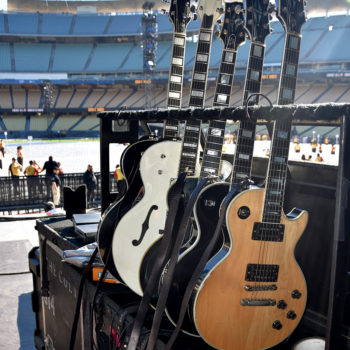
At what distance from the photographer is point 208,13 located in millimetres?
2074

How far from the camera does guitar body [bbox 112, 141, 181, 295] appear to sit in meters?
1.90

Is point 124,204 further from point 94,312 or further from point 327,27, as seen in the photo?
point 327,27

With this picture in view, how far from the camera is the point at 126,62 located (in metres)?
39.6

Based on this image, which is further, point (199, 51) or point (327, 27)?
point (327, 27)

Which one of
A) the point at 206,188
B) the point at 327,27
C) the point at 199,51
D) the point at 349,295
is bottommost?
the point at 349,295

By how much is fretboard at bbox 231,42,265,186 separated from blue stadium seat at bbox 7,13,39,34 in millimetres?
41574

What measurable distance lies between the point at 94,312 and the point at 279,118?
1411 mm

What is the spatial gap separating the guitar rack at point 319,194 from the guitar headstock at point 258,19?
0.40 metres

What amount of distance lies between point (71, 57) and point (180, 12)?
40817 mm

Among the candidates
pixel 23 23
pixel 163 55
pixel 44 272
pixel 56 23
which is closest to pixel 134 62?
pixel 163 55

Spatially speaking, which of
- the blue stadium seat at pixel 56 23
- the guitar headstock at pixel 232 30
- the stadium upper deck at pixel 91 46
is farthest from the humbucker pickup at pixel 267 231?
the blue stadium seat at pixel 56 23

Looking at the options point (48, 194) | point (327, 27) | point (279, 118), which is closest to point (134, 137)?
point (279, 118)

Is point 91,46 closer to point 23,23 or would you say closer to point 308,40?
point 23,23

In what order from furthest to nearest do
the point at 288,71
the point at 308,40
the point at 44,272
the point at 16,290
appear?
the point at 308,40
the point at 16,290
the point at 44,272
the point at 288,71
